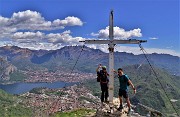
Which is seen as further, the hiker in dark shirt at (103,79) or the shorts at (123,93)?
the hiker in dark shirt at (103,79)

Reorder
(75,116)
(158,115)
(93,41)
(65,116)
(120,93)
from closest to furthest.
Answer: (158,115)
(120,93)
(93,41)
(75,116)
(65,116)

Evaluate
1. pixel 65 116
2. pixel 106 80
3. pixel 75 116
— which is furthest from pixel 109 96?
pixel 65 116

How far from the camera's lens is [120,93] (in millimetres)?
20000

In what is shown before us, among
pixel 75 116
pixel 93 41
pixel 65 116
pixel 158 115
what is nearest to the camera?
pixel 158 115

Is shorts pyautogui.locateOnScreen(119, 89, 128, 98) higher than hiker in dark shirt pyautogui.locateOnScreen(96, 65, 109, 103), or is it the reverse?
hiker in dark shirt pyautogui.locateOnScreen(96, 65, 109, 103)

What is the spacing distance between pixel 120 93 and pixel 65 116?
1988cm

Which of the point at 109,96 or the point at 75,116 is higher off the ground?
the point at 109,96

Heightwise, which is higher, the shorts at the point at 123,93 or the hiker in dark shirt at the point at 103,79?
the hiker in dark shirt at the point at 103,79

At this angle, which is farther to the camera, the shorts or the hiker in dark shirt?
the hiker in dark shirt

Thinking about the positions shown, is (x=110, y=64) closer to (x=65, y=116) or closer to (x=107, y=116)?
(x=107, y=116)

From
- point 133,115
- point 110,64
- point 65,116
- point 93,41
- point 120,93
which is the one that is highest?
point 93,41

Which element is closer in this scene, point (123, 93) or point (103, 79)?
point (123, 93)

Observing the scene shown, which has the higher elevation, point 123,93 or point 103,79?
point 103,79

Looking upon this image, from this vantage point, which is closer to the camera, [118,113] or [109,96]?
[118,113]
